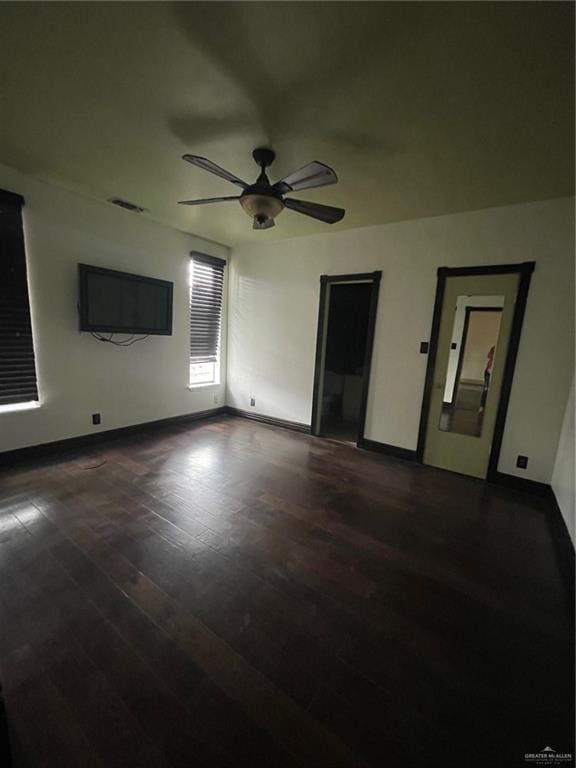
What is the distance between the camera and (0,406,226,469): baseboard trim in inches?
115

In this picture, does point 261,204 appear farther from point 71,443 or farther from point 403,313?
point 71,443

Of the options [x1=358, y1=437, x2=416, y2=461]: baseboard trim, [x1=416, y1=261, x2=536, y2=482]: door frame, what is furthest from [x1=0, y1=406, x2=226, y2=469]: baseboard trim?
[x1=416, y1=261, x2=536, y2=482]: door frame

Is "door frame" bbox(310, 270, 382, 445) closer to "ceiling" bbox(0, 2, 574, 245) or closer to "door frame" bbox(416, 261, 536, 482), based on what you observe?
"door frame" bbox(416, 261, 536, 482)

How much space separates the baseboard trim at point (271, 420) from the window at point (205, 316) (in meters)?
0.59

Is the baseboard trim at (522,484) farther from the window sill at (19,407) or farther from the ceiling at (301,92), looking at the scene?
the window sill at (19,407)

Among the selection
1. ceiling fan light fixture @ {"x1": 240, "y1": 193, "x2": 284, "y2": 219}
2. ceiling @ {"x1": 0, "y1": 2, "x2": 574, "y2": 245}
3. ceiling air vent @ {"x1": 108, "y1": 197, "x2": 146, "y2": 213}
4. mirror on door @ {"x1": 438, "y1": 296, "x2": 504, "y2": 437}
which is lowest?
mirror on door @ {"x1": 438, "y1": 296, "x2": 504, "y2": 437}

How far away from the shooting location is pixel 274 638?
1.40 metres

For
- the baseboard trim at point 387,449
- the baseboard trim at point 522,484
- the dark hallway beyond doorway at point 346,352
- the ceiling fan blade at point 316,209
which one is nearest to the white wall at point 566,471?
the baseboard trim at point 522,484

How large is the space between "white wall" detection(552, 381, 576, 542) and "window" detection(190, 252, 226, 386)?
4.31 meters

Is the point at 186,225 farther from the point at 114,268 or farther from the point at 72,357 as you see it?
the point at 72,357

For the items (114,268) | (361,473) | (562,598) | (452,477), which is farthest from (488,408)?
(114,268)

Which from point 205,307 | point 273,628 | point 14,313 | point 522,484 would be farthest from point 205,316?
point 522,484

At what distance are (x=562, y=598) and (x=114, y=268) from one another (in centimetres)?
474

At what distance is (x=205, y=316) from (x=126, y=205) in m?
1.67
